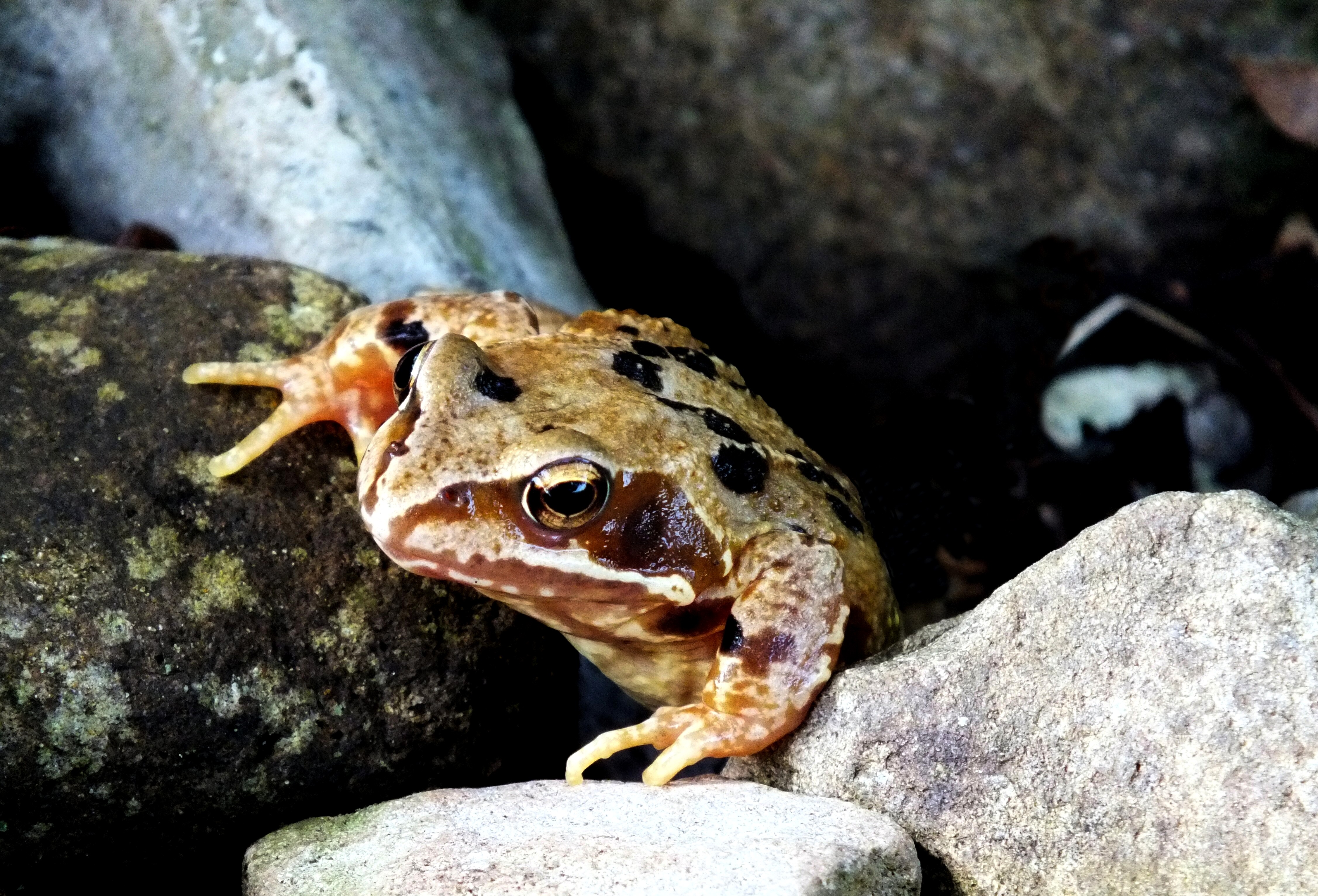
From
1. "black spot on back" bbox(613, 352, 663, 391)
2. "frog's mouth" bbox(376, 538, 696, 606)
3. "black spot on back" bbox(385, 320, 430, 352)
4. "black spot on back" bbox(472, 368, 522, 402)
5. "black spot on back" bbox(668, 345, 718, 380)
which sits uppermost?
"black spot on back" bbox(472, 368, 522, 402)

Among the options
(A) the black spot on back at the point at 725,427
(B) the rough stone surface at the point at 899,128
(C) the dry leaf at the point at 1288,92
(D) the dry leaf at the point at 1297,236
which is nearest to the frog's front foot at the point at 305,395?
(A) the black spot on back at the point at 725,427

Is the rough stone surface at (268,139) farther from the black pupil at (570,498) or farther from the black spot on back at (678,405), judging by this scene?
the black pupil at (570,498)

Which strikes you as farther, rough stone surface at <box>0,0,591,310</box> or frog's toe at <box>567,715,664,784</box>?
rough stone surface at <box>0,0,591,310</box>

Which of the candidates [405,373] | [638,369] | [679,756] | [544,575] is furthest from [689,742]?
[405,373]

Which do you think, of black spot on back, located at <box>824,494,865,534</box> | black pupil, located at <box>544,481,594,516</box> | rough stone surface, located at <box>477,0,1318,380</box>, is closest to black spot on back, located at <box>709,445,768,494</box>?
black spot on back, located at <box>824,494,865,534</box>

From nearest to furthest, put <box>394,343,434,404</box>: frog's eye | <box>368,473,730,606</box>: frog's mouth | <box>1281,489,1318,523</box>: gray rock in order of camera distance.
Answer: <box>368,473,730,606</box>: frog's mouth, <box>394,343,434,404</box>: frog's eye, <box>1281,489,1318,523</box>: gray rock

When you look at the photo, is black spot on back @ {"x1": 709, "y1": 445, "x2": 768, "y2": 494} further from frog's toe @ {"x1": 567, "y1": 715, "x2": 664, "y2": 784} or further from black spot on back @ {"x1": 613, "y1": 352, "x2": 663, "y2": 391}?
frog's toe @ {"x1": 567, "y1": 715, "x2": 664, "y2": 784}
